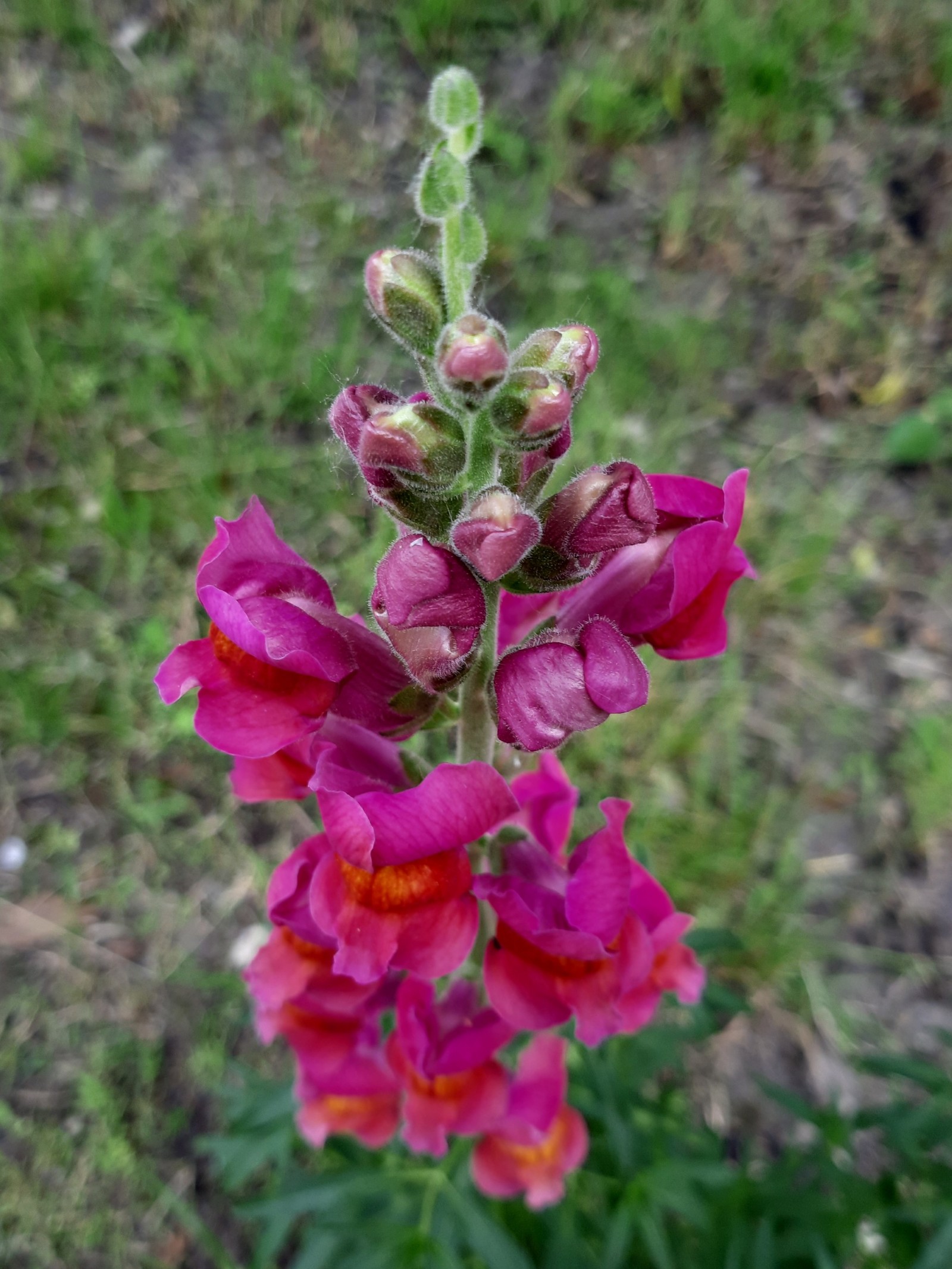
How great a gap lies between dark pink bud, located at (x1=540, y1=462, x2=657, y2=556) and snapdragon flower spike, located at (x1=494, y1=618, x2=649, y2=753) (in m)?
0.10

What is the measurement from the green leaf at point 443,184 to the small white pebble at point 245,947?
2.22 metres

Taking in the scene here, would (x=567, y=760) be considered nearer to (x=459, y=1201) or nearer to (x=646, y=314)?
(x=459, y=1201)

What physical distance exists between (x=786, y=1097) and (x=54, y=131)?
4.53 m

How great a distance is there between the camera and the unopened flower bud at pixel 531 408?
3.47 feet

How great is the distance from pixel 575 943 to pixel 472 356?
72 cm

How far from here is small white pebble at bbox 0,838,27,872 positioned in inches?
117

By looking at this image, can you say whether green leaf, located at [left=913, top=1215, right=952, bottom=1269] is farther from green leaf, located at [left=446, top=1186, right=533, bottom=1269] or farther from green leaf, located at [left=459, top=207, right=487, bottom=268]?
green leaf, located at [left=459, top=207, right=487, bottom=268]

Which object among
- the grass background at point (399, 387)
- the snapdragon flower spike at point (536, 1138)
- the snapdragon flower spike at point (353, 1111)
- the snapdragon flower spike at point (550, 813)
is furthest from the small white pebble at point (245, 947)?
the snapdragon flower spike at point (550, 813)

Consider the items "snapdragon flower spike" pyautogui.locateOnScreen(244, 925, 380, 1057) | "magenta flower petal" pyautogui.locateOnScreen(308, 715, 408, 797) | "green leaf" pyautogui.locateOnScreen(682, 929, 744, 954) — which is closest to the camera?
"magenta flower petal" pyautogui.locateOnScreen(308, 715, 408, 797)

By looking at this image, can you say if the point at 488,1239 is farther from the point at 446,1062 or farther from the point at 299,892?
the point at 299,892

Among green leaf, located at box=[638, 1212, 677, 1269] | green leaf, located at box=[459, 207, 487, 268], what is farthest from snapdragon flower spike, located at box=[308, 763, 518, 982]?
green leaf, located at box=[638, 1212, 677, 1269]

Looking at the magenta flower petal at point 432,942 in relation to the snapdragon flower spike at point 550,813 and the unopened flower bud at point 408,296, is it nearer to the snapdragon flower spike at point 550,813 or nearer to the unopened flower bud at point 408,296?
the snapdragon flower spike at point 550,813

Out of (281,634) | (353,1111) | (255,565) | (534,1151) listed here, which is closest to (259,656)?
(281,634)

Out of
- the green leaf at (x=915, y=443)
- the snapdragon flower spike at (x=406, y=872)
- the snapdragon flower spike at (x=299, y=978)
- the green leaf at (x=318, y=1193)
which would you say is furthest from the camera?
the green leaf at (x=915, y=443)
